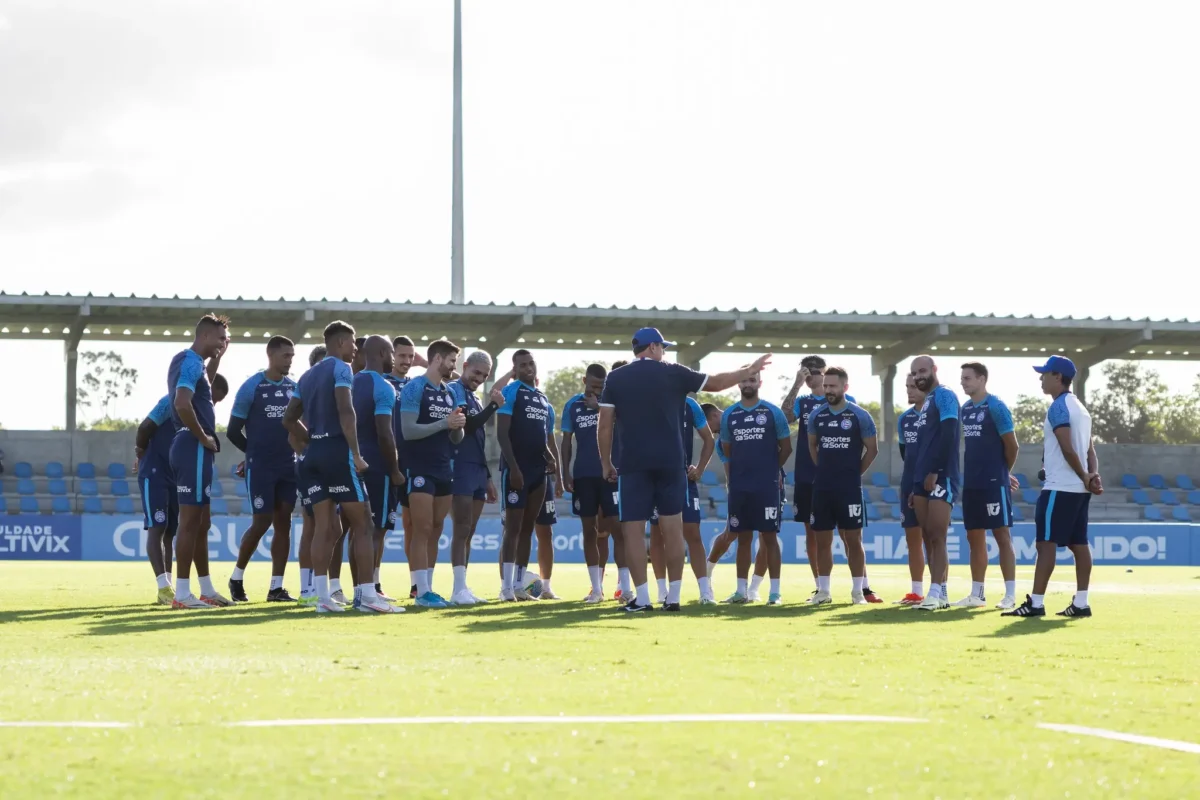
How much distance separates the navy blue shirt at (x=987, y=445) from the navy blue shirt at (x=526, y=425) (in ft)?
11.3

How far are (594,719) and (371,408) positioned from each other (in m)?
6.04

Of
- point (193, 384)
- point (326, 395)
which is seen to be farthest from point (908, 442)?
point (193, 384)

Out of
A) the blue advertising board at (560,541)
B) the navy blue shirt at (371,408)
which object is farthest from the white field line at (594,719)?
the blue advertising board at (560,541)

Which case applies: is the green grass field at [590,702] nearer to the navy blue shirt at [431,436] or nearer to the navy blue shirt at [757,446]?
the navy blue shirt at [431,436]

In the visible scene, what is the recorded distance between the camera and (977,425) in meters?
11.6

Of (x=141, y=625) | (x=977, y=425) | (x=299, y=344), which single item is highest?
(x=299, y=344)

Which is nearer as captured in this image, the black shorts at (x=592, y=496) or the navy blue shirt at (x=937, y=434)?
the navy blue shirt at (x=937, y=434)

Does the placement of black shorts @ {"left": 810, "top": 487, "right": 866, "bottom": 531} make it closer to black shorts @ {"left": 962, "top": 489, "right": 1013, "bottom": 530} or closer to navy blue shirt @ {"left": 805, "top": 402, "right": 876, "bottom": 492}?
navy blue shirt @ {"left": 805, "top": 402, "right": 876, "bottom": 492}

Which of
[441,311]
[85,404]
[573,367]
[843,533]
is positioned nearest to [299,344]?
[441,311]

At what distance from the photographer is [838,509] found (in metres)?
12.2

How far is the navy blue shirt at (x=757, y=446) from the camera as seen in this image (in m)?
12.4

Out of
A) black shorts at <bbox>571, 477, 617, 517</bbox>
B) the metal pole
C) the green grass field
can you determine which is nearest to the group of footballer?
black shorts at <bbox>571, 477, 617, 517</bbox>

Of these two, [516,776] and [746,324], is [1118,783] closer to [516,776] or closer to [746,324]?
[516,776]

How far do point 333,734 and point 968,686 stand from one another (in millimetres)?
2718
